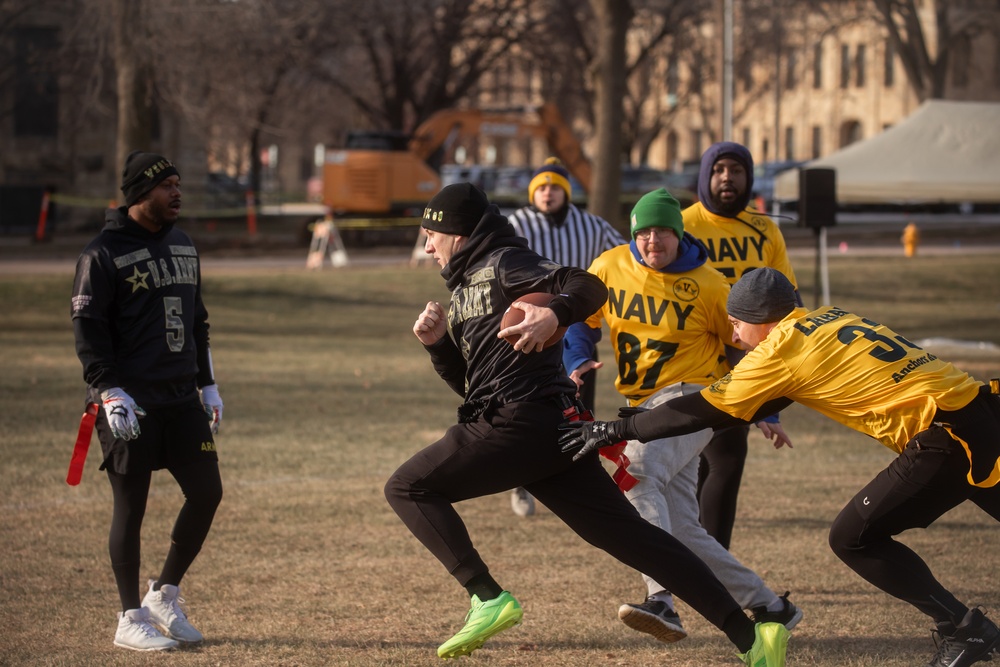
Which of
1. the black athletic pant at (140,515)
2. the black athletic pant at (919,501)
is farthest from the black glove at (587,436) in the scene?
the black athletic pant at (140,515)

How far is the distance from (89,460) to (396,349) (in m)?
8.22

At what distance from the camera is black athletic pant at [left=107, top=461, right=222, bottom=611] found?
5.45 meters

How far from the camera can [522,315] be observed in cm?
443

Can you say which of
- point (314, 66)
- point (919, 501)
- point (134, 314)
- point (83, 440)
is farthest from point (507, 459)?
point (314, 66)

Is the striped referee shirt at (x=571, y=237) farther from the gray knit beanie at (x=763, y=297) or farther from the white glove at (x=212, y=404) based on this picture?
the gray knit beanie at (x=763, y=297)

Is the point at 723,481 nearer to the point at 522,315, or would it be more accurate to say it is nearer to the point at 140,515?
the point at 522,315

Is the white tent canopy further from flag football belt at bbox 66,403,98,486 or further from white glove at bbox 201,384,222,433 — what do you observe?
flag football belt at bbox 66,403,98,486

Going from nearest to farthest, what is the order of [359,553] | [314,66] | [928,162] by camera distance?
[359,553]
[928,162]
[314,66]

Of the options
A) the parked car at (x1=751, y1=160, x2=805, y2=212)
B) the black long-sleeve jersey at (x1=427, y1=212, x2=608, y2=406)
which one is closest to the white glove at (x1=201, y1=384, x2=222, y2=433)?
the black long-sleeve jersey at (x1=427, y1=212, x2=608, y2=406)

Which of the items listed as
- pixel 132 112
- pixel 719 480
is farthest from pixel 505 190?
pixel 719 480

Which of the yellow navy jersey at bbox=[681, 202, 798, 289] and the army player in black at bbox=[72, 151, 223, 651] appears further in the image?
the yellow navy jersey at bbox=[681, 202, 798, 289]

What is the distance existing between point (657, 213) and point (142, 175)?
7.35 feet

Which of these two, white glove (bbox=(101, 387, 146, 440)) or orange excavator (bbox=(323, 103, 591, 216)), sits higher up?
orange excavator (bbox=(323, 103, 591, 216))

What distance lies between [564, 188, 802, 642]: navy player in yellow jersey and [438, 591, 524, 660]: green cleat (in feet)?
2.90
